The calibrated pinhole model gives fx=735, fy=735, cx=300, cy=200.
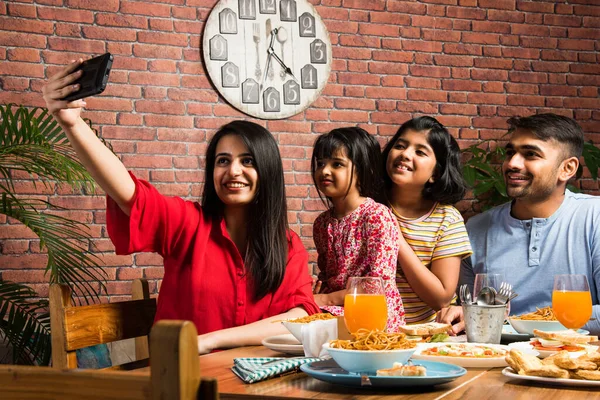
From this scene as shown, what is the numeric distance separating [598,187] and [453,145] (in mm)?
2824

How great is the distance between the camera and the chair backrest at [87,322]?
5.18 ft

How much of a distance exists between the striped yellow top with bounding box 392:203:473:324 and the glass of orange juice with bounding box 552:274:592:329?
1.04m

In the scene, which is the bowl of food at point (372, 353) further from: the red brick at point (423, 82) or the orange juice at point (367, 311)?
the red brick at point (423, 82)

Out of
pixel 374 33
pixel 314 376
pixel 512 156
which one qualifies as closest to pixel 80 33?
pixel 374 33

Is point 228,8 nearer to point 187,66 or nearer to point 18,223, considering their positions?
point 187,66

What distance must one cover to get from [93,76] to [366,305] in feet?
2.20

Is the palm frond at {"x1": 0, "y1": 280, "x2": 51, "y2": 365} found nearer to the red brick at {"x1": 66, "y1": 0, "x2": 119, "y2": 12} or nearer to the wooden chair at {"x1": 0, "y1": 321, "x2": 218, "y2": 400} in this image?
the red brick at {"x1": 66, "y1": 0, "x2": 119, "y2": 12}

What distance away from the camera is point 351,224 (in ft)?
8.10

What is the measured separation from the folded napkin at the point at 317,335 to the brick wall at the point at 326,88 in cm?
305

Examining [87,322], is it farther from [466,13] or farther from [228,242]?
[466,13]

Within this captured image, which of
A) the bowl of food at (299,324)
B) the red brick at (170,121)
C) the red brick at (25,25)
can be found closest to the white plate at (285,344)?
the bowl of food at (299,324)

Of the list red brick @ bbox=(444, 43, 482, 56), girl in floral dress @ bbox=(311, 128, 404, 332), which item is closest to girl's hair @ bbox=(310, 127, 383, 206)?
girl in floral dress @ bbox=(311, 128, 404, 332)

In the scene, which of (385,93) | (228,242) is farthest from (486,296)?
(385,93)

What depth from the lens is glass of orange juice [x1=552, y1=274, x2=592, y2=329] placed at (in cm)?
158
